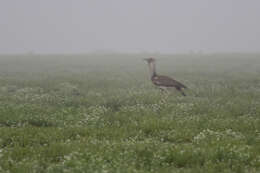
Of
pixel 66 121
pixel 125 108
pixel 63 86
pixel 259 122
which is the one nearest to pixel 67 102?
pixel 125 108

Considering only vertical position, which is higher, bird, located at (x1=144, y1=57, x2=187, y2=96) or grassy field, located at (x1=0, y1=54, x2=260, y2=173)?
bird, located at (x1=144, y1=57, x2=187, y2=96)

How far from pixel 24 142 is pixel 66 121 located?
3.34m

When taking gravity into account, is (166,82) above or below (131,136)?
above

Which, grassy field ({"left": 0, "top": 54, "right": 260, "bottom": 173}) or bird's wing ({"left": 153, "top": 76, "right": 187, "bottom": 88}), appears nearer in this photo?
grassy field ({"left": 0, "top": 54, "right": 260, "bottom": 173})

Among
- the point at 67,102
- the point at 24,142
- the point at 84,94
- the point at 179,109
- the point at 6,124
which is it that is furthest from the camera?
the point at 84,94

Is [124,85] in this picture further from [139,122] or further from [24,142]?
[24,142]

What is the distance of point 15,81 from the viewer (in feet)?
104

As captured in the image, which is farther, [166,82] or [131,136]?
[166,82]

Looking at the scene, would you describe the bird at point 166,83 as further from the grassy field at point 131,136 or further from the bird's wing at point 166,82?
the grassy field at point 131,136

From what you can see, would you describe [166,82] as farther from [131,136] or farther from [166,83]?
[131,136]

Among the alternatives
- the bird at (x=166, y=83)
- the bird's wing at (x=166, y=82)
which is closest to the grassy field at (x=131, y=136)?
the bird at (x=166, y=83)

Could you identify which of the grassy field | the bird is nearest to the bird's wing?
the bird

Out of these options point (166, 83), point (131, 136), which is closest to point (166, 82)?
point (166, 83)

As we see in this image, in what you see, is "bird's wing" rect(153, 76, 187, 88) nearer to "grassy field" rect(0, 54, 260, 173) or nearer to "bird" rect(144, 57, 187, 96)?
"bird" rect(144, 57, 187, 96)
